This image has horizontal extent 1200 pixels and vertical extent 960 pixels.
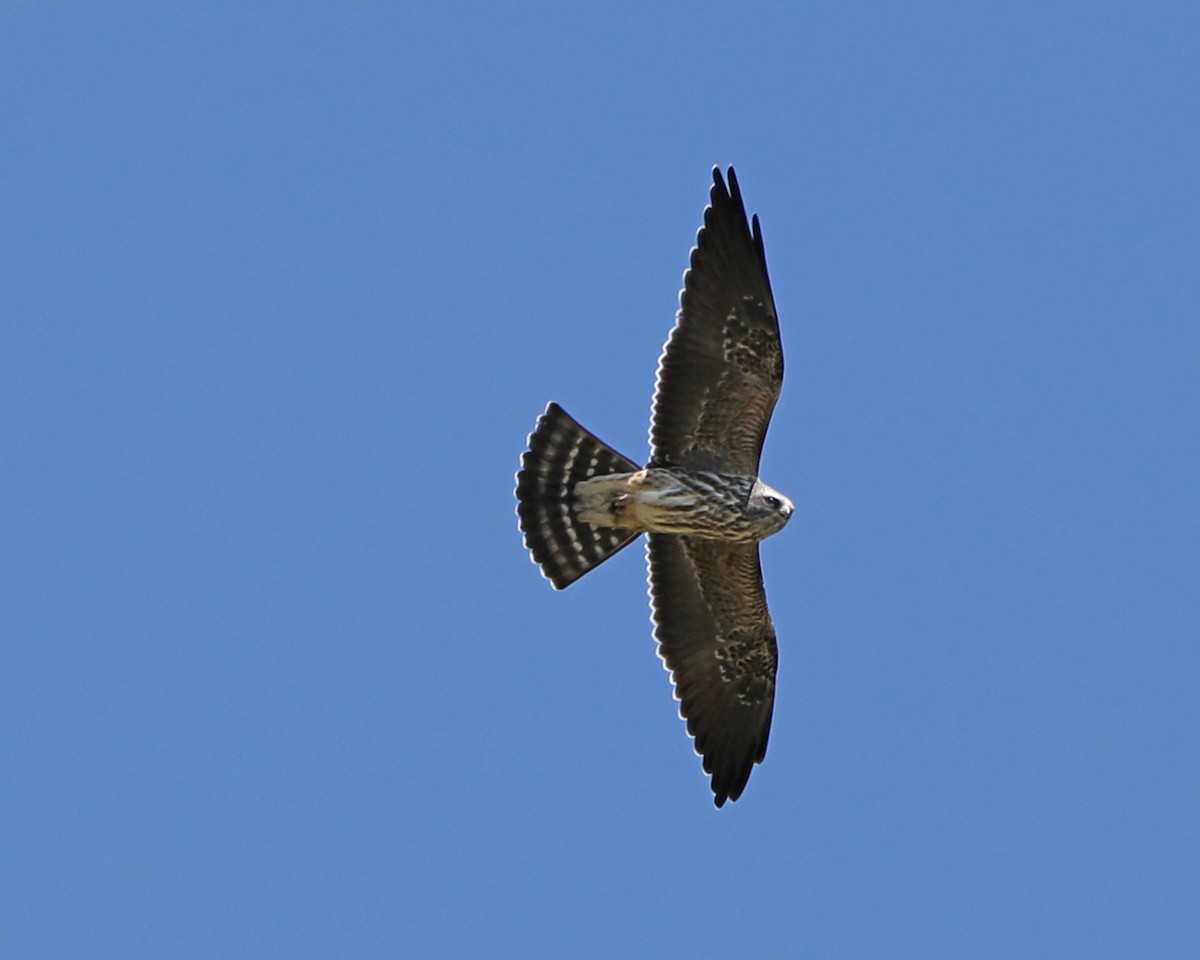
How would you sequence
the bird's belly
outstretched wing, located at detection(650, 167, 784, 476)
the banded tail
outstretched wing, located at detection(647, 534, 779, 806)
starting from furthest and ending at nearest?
outstretched wing, located at detection(647, 534, 779, 806) < the banded tail < the bird's belly < outstretched wing, located at detection(650, 167, 784, 476)

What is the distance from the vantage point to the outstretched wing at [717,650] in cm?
1568

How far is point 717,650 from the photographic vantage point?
52.1 feet

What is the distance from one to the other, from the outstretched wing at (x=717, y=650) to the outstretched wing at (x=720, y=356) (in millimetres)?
929

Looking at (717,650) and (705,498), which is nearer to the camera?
(705,498)

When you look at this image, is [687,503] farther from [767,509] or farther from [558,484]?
[558,484]

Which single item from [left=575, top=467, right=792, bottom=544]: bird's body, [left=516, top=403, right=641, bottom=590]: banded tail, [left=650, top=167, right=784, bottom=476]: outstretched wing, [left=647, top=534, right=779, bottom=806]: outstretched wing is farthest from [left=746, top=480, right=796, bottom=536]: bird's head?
[left=516, top=403, right=641, bottom=590]: banded tail

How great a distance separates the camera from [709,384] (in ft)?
48.5

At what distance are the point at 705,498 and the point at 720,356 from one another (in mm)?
1011

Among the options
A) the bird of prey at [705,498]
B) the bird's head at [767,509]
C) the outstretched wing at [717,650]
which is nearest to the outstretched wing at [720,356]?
the bird of prey at [705,498]

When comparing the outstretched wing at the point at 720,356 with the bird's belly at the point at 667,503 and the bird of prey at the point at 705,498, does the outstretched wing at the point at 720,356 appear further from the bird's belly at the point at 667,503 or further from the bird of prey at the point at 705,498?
the bird's belly at the point at 667,503

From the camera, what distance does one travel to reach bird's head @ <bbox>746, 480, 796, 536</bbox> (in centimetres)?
1489

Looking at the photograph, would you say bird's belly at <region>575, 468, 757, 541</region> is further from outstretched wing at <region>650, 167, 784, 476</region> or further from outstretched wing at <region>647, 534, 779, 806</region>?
outstretched wing at <region>647, 534, 779, 806</region>

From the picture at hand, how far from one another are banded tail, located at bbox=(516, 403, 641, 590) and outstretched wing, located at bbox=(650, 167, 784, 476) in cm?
42

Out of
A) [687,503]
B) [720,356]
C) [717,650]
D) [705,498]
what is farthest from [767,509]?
[717,650]
